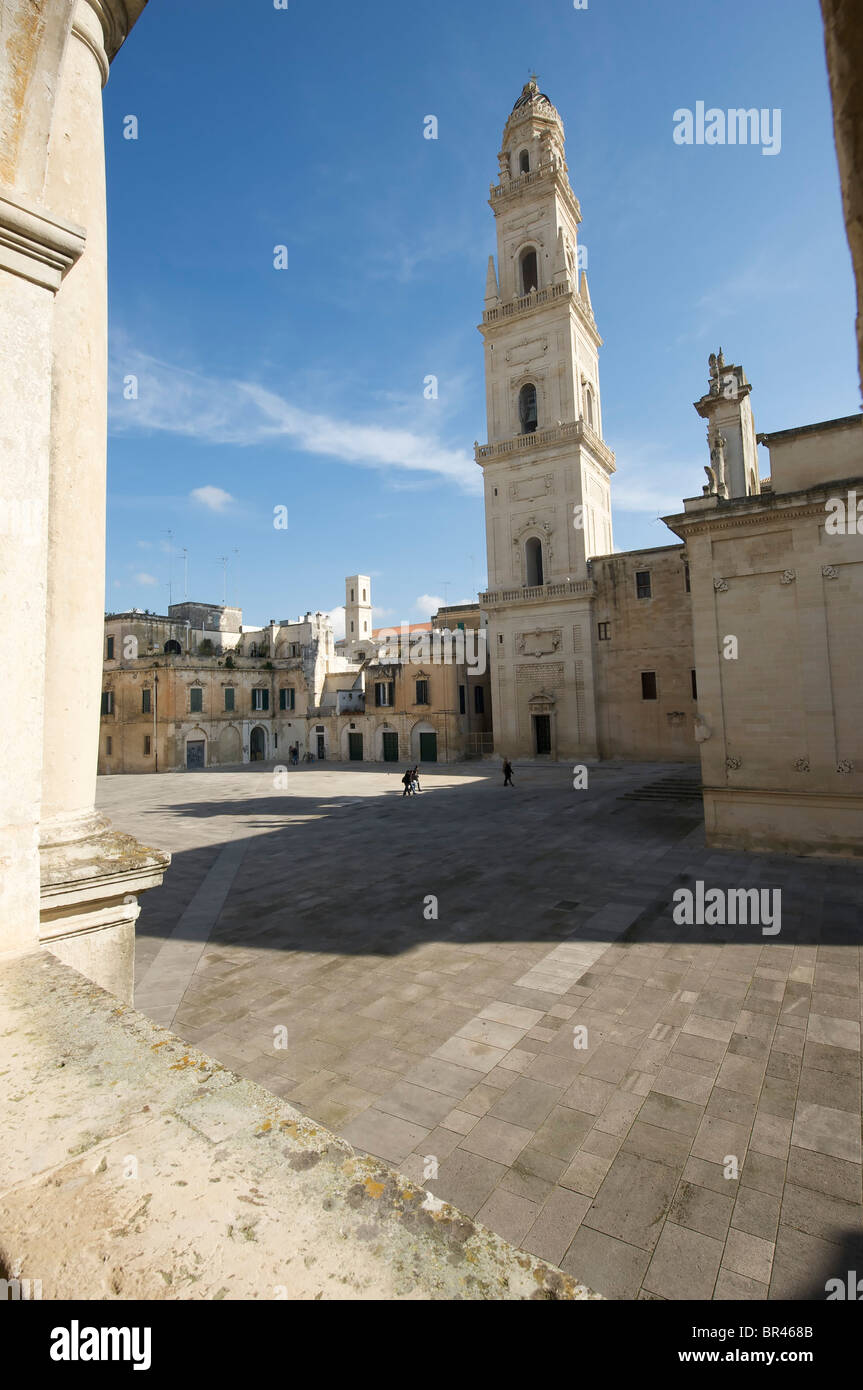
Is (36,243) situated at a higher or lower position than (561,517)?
lower

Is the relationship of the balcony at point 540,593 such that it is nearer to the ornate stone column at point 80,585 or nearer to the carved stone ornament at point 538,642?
the carved stone ornament at point 538,642

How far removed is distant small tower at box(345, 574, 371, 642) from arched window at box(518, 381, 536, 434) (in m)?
33.2

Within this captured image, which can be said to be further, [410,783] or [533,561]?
[533,561]

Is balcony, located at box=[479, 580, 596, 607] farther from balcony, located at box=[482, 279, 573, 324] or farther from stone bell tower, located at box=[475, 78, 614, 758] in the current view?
balcony, located at box=[482, 279, 573, 324]

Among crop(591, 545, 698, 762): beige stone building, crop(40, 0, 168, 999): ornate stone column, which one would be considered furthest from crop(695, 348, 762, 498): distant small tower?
crop(40, 0, 168, 999): ornate stone column

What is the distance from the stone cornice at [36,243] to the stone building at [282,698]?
103ft

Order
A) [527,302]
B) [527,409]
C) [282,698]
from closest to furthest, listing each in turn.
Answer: [527,302] < [527,409] < [282,698]

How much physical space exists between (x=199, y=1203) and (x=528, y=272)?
132 feet

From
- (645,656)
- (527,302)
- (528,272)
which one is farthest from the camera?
(528,272)

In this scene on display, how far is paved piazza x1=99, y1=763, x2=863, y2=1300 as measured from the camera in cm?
382

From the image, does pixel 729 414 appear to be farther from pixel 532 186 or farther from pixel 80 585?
pixel 532 186

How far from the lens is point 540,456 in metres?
31.4

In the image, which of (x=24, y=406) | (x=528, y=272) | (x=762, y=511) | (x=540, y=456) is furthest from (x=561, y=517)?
(x=24, y=406)

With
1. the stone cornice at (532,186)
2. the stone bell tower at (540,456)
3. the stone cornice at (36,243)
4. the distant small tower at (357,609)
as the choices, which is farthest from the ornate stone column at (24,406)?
the distant small tower at (357,609)
